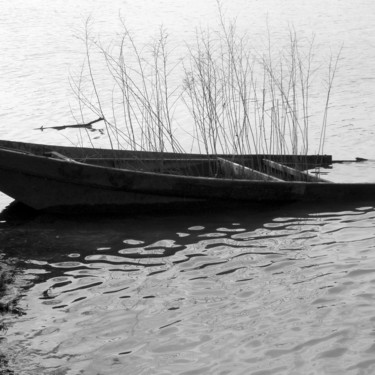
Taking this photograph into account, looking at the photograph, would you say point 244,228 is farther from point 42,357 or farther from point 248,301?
point 42,357

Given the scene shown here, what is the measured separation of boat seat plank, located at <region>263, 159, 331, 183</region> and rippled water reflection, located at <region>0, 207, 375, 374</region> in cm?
53

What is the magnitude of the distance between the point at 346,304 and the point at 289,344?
29.6 inches

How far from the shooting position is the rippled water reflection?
17.2 feet

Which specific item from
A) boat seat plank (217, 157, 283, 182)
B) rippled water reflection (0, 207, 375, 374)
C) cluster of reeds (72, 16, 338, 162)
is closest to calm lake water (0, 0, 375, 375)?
rippled water reflection (0, 207, 375, 374)

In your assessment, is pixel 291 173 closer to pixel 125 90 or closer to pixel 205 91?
pixel 205 91

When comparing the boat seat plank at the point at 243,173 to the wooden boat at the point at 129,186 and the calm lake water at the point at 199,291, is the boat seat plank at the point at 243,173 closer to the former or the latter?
the wooden boat at the point at 129,186

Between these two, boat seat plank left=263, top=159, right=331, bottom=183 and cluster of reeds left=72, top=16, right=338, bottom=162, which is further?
cluster of reeds left=72, top=16, right=338, bottom=162

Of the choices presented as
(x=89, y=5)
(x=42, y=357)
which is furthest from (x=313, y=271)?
(x=89, y=5)

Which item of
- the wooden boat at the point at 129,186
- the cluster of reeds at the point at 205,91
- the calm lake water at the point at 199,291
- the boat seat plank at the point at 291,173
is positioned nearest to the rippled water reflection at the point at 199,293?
the calm lake water at the point at 199,291

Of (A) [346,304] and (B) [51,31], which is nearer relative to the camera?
(A) [346,304]

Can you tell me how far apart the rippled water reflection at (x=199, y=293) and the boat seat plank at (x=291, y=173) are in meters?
0.53

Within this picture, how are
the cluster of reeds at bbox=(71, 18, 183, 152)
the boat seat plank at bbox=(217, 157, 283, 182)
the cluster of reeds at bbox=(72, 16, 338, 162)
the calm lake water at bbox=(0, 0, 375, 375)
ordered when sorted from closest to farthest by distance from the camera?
the calm lake water at bbox=(0, 0, 375, 375) < the boat seat plank at bbox=(217, 157, 283, 182) < the cluster of reeds at bbox=(72, 16, 338, 162) < the cluster of reeds at bbox=(71, 18, 183, 152)

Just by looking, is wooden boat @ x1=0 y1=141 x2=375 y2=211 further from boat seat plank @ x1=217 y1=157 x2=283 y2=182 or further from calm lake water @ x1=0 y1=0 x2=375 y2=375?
calm lake water @ x1=0 y1=0 x2=375 y2=375

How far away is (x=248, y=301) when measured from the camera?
20.0 ft
